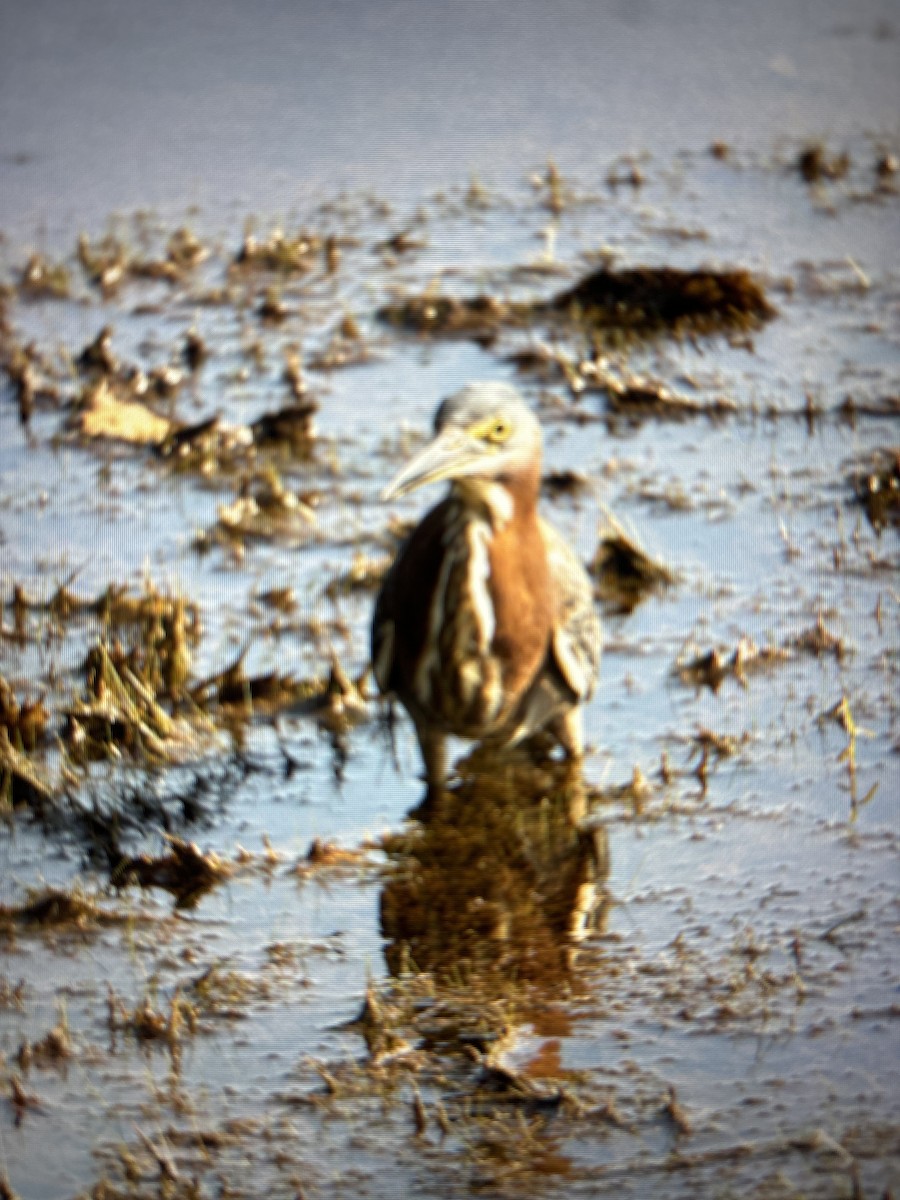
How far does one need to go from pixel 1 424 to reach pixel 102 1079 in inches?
195

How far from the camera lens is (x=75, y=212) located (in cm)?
1156

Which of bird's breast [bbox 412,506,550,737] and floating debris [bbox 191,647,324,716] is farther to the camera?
floating debris [bbox 191,647,324,716]

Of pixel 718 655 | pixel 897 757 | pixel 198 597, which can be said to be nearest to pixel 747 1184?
pixel 897 757

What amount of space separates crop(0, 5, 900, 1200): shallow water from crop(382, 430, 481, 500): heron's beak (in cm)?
106

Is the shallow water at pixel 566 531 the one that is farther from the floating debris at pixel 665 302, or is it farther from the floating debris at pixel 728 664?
the floating debris at pixel 665 302

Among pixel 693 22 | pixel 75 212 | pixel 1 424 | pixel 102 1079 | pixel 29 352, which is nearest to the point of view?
pixel 102 1079

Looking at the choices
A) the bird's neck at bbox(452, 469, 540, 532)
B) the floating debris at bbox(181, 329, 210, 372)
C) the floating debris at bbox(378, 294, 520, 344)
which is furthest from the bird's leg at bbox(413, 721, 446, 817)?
the floating debris at bbox(378, 294, 520, 344)

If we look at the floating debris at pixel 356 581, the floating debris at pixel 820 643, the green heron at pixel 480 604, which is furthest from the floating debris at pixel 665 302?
the green heron at pixel 480 604

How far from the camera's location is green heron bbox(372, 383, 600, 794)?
5.84 meters

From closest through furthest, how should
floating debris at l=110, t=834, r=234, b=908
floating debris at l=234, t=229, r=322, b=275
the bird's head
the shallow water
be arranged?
the shallow water → floating debris at l=110, t=834, r=234, b=908 → the bird's head → floating debris at l=234, t=229, r=322, b=275

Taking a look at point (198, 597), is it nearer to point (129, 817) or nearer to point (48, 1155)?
point (129, 817)

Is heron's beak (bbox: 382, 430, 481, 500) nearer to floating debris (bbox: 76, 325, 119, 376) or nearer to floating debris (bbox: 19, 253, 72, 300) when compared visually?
floating debris (bbox: 76, 325, 119, 376)

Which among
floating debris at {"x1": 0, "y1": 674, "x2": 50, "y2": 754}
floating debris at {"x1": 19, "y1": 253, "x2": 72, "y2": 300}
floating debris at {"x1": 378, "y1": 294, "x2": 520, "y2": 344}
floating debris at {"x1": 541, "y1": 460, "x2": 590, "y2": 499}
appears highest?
floating debris at {"x1": 19, "y1": 253, "x2": 72, "y2": 300}

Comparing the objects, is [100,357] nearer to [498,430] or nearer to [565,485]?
[565,485]
